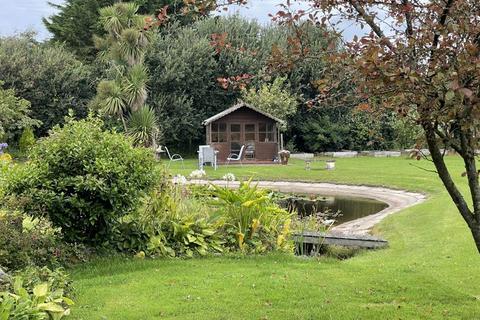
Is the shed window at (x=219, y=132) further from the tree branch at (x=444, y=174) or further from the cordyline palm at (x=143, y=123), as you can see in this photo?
the tree branch at (x=444, y=174)

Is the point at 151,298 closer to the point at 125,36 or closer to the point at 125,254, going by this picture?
the point at 125,254

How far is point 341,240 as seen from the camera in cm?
791

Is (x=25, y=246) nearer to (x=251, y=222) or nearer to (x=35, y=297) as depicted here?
(x=35, y=297)

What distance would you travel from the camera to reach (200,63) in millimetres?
29859

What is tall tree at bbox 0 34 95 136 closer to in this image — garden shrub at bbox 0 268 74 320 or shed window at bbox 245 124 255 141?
shed window at bbox 245 124 255 141

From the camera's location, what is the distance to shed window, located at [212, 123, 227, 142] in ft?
88.3

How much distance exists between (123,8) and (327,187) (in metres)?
13.5

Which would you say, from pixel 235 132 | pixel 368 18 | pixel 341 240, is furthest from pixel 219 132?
pixel 368 18

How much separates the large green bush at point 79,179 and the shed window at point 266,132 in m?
20.9

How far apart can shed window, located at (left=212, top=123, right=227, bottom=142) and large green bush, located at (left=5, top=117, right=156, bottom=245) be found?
20.7 m

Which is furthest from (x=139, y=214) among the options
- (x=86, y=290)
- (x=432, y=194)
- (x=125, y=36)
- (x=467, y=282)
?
(x=125, y=36)

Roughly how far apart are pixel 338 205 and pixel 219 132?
1413 cm

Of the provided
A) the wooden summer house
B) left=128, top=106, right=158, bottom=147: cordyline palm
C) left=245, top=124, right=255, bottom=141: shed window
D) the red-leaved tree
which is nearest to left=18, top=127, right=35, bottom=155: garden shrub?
left=128, top=106, right=158, bottom=147: cordyline palm

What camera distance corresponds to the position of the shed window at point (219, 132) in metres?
26.9
